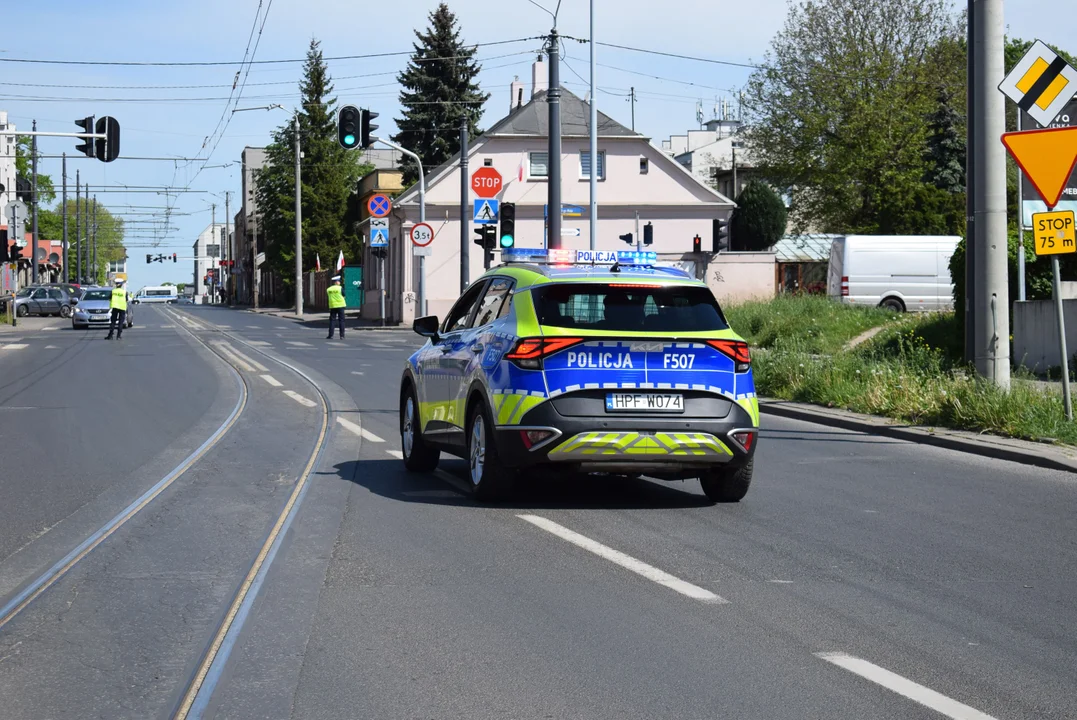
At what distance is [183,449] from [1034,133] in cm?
844

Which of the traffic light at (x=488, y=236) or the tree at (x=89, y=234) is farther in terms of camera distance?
the tree at (x=89, y=234)

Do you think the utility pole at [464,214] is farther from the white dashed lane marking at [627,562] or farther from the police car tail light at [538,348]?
the white dashed lane marking at [627,562]

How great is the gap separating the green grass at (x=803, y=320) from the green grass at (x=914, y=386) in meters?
0.54

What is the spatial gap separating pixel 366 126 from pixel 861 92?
34.4m

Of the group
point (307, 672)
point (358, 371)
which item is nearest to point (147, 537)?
point (307, 672)

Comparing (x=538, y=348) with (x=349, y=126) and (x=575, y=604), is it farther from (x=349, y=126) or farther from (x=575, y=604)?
(x=349, y=126)

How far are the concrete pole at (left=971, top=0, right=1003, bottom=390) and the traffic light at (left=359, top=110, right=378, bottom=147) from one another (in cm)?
1851

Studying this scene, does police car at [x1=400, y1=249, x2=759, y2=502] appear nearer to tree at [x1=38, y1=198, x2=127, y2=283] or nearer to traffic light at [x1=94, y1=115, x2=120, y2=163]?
traffic light at [x1=94, y1=115, x2=120, y2=163]

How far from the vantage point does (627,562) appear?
23.8 ft

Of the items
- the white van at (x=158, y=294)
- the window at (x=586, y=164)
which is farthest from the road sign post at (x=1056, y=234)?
the white van at (x=158, y=294)

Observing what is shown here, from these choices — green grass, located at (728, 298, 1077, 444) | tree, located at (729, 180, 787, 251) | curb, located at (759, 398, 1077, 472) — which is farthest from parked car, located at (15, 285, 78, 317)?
curb, located at (759, 398, 1077, 472)

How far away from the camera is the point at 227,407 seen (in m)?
17.3

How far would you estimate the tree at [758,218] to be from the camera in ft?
214

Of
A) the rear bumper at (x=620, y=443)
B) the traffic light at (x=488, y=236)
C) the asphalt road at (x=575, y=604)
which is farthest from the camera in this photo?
the traffic light at (x=488, y=236)
